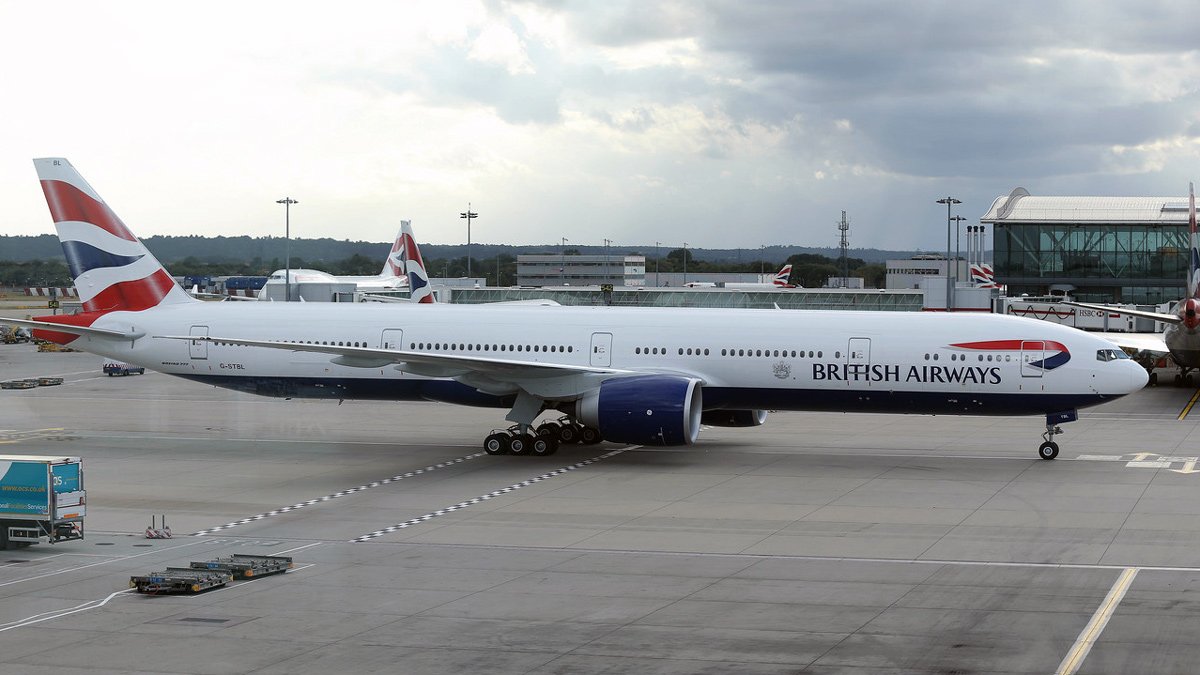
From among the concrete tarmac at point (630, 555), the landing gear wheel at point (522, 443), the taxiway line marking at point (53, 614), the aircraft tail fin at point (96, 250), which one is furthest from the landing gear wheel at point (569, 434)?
the taxiway line marking at point (53, 614)

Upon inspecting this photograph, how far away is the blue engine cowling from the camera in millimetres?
28516

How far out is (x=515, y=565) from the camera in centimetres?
1914

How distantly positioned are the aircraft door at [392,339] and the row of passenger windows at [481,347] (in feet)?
0.97

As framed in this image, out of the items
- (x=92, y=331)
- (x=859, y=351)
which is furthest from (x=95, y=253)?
(x=859, y=351)

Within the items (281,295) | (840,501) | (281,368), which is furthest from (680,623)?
(281,295)

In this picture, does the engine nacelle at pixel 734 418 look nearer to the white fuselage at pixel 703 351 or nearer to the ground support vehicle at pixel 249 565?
the white fuselage at pixel 703 351

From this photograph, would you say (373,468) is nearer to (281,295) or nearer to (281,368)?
(281,368)

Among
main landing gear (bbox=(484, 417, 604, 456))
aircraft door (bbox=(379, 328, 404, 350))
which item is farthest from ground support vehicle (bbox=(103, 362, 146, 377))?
main landing gear (bbox=(484, 417, 604, 456))

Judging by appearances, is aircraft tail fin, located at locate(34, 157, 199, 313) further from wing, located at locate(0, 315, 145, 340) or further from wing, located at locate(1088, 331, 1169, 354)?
wing, located at locate(1088, 331, 1169, 354)

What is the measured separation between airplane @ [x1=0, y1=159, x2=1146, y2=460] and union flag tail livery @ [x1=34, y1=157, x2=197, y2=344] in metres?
0.04

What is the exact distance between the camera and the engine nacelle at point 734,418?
32875mm

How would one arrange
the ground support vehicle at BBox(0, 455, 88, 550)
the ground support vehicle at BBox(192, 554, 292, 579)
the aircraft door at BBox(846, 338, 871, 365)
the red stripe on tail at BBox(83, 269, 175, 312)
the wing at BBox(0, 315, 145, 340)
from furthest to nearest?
1. the red stripe on tail at BBox(83, 269, 175, 312)
2. the wing at BBox(0, 315, 145, 340)
3. the aircraft door at BBox(846, 338, 871, 365)
4. the ground support vehicle at BBox(0, 455, 88, 550)
5. the ground support vehicle at BBox(192, 554, 292, 579)

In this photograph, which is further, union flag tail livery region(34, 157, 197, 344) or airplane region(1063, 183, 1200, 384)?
airplane region(1063, 183, 1200, 384)

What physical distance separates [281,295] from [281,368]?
3835 centimetres
